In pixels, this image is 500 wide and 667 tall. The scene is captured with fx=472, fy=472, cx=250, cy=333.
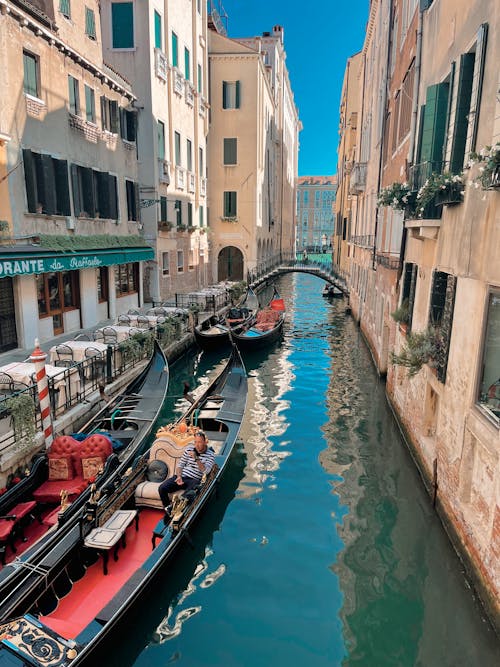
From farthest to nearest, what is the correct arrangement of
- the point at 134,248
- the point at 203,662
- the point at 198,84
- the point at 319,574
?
the point at 198,84 → the point at 134,248 → the point at 319,574 → the point at 203,662

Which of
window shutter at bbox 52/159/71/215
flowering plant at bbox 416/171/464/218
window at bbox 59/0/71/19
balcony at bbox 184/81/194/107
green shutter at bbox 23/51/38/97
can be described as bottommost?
flowering plant at bbox 416/171/464/218

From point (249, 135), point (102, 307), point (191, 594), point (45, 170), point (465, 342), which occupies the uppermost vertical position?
point (249, 135)

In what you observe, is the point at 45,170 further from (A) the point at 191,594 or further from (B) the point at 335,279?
→ (B) the point at 335,279

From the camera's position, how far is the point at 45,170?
10.7m

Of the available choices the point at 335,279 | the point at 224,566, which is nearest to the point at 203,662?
the point at 224,566

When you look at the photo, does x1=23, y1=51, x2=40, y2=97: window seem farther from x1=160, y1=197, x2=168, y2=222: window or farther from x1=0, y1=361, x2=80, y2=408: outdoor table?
x1=160, y1=197, x2=168, y2=222: window

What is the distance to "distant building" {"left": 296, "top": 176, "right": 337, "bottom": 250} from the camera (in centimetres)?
8881

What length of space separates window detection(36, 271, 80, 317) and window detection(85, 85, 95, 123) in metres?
4.30

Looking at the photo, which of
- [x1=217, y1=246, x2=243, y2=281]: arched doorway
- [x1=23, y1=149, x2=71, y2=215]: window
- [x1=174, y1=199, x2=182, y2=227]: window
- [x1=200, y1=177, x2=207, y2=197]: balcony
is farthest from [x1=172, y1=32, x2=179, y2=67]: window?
[x1=217, y1=246, x2=243, y2=281]: arched doorway

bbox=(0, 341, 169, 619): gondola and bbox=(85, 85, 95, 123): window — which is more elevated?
bbox=(85, 85, 95, 123): window

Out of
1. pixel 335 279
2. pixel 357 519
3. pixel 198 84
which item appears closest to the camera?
pixel 357 519

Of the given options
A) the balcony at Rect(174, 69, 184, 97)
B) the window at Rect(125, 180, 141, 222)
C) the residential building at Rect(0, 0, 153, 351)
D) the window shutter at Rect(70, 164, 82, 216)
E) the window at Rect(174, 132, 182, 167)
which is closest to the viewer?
the residential building at Rect(0, 0, 153, 351)

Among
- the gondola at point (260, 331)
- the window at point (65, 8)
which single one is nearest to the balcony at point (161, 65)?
the window at point (65, 8)

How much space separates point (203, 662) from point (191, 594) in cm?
88
